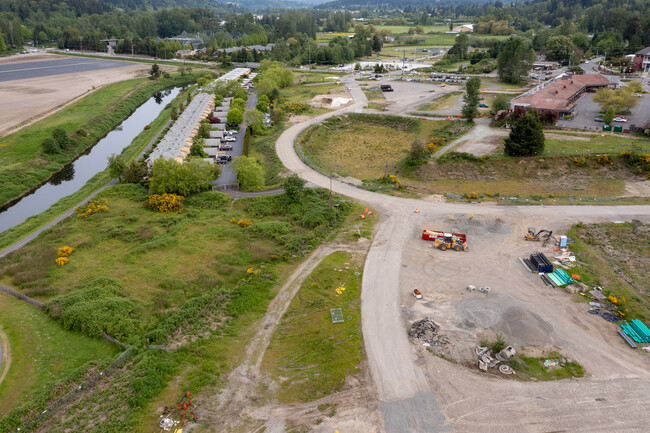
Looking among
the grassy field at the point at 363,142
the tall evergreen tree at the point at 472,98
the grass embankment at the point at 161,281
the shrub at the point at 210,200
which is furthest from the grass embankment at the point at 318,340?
the tall evergreen tree at the point at 472,98

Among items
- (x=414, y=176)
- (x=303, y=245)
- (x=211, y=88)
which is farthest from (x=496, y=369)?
(x=211, y=88)

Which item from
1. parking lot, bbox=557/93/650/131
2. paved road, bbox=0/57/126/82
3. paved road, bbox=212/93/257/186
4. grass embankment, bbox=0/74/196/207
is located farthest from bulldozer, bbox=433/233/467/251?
paved road, bbox=0/57/126/82

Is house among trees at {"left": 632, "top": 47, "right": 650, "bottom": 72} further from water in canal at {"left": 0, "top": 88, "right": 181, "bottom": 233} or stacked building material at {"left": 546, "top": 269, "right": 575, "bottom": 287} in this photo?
water in canal at {"left": 0, "top": 88, "right": 181, "bottom": 233}

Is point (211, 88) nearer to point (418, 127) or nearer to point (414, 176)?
point (418, 127)

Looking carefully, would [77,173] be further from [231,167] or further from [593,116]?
[593,116]

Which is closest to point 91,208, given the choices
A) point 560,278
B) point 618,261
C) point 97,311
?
point 97,311
